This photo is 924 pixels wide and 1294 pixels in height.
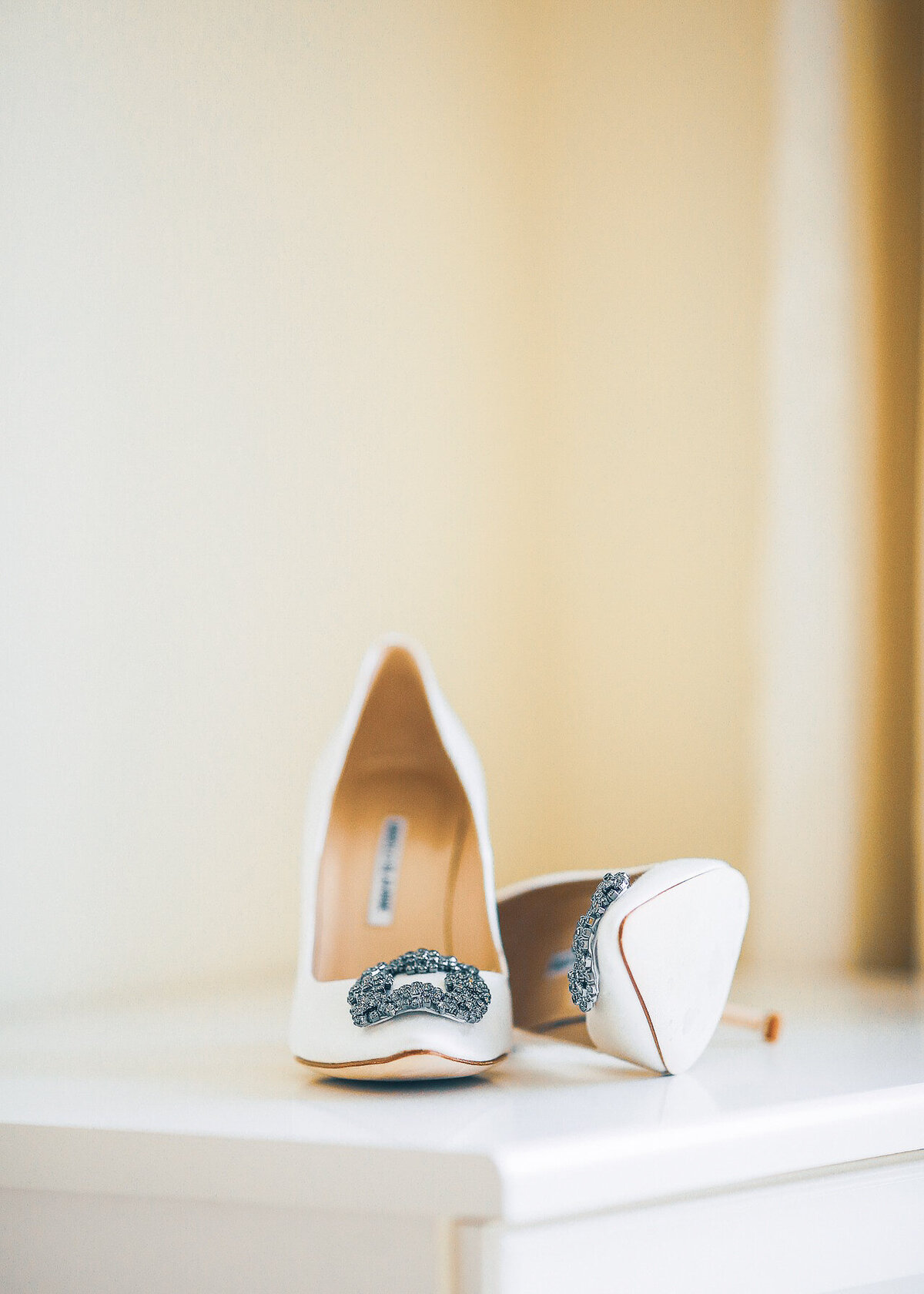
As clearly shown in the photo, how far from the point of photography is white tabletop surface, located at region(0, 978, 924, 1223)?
1.76 ft

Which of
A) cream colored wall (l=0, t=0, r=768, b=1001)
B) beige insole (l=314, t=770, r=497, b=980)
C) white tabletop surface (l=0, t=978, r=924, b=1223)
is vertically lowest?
white tabletop surface (l=0, t=978, r=924, b=1223)

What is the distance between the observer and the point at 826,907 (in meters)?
1.19

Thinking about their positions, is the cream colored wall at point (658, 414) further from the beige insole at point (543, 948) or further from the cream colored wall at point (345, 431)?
the beige insole at point (543, 948)

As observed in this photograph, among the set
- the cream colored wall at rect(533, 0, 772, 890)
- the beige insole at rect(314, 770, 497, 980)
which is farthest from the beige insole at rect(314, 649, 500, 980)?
the cream colored wall at rect(533, 0, 772, 890)

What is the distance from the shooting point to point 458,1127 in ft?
1.89

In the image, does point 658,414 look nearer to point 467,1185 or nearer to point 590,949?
point 590,949

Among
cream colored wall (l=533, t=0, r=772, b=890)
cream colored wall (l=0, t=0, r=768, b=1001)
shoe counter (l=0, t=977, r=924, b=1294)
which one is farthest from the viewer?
cream colored wall (l=533, t=0, r=772, b=890)

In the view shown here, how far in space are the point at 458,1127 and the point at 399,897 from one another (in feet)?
0.93

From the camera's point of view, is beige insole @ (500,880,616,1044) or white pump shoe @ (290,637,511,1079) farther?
beige insole @ (500,880,616,1044)

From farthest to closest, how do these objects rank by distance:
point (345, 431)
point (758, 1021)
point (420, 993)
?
point (345, 431) → point (758, 1021) → point (420, 993)

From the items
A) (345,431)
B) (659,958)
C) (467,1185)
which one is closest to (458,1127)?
(467,1185)

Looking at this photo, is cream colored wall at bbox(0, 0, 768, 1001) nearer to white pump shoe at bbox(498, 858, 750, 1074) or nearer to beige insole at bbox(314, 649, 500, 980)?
beige insole at bbox(314, 649, 500, 980)

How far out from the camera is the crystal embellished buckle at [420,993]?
627 mm

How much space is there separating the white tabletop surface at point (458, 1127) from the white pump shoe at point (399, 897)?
1.5 inches
